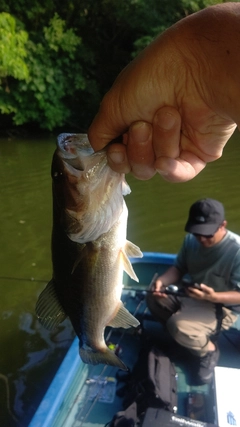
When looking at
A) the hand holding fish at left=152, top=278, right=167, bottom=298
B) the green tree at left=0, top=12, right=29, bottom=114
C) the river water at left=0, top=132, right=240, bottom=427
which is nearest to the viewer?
the hand holding fish at left=152, top=278, right=167, bottom=298

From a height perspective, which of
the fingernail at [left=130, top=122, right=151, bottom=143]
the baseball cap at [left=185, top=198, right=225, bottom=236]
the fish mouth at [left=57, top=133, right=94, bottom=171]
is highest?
the fingernail at [left=130, top=122, right=151, bottom=143]

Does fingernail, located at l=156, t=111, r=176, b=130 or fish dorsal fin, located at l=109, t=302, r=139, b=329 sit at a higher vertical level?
fingernail, located at l=156, t=111, r=176, b=130

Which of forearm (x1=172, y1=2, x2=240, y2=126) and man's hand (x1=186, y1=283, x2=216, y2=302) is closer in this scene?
forearm (x1=172, y1=2, x2=240, y2=126)

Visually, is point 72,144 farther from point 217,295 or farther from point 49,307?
point 217,295

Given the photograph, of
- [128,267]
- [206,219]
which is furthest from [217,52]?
[206,219]

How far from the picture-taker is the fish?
5.10 ft

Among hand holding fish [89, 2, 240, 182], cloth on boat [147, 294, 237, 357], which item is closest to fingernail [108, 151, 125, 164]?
hand holding fish [89, 2, 240, 182]

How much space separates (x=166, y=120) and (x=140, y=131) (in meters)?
0.09

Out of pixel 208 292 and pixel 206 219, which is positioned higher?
pixel 206 219

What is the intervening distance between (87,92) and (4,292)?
12.0 meters

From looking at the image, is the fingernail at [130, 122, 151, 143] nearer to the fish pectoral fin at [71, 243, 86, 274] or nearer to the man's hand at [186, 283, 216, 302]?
the fish pectoral fin at [71, 243, 86, 274]

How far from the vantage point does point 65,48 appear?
48.8 ft

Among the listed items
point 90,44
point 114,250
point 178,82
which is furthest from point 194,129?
point 90,44

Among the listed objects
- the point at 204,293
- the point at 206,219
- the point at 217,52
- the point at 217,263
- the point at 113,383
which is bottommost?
the point at 113,383
